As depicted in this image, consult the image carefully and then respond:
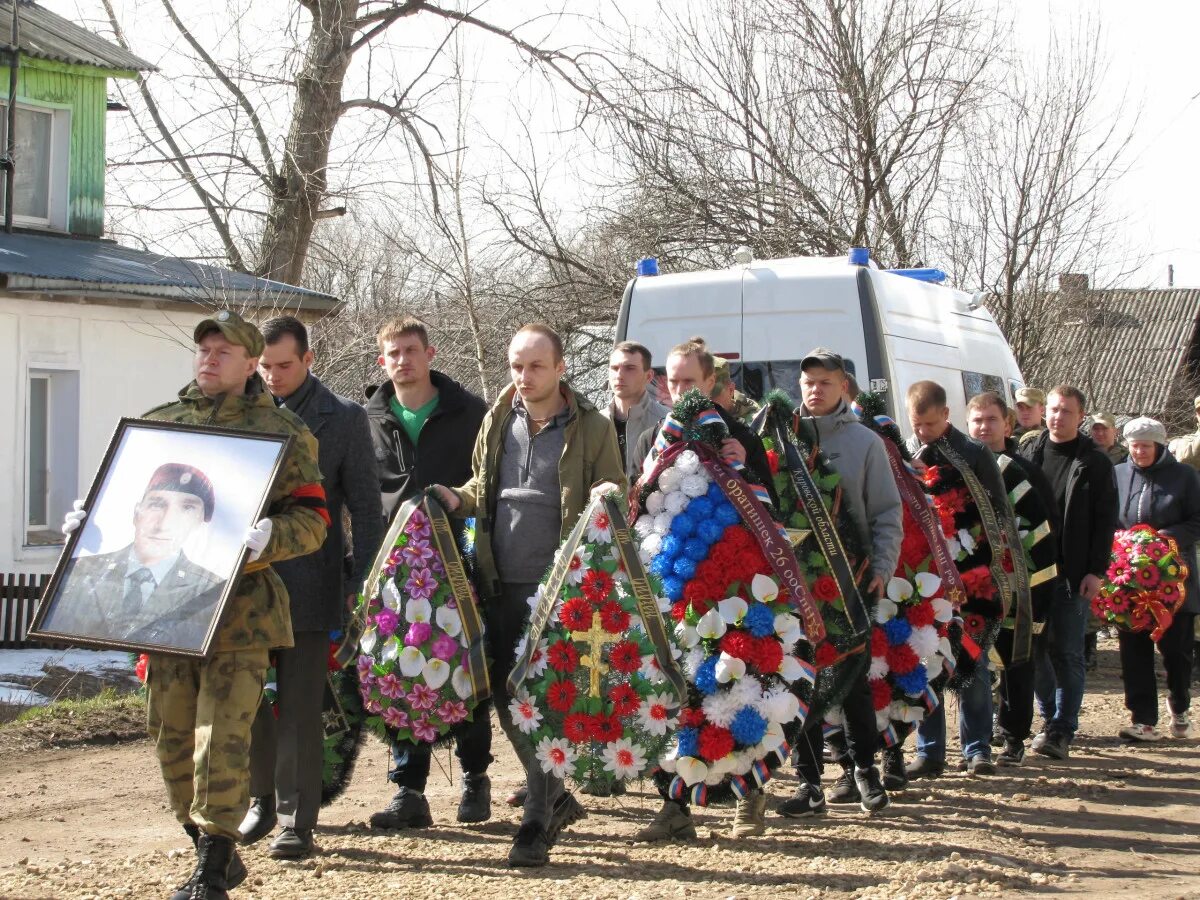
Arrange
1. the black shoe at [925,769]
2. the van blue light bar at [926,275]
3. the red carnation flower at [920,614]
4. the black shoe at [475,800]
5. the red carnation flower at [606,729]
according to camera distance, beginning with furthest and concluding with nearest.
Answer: the van blue light bar at [926,275] → the black shoe at [925,769] → the red carnation flower at [920,614] → the black shoe at [475,800] → the red carnation flower at [606,729]

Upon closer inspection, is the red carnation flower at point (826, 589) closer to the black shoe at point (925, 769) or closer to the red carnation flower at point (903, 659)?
the red carnation flower at point (903, 659)

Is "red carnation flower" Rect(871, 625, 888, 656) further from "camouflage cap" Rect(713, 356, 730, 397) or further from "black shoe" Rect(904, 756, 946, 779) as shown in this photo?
"camouflage cap" Rect(713, 356, 730, 397)

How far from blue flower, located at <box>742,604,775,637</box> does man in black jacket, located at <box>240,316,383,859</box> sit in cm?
151

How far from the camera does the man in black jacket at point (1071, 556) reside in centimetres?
915

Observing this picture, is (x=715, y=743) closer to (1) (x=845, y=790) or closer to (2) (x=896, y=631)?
(1) (x=845, y=790)

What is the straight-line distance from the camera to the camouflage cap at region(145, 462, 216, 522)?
5.27 metres

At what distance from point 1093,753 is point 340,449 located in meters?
5.42

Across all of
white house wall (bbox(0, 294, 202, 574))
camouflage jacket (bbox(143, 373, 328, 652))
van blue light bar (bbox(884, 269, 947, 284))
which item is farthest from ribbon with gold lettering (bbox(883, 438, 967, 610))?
white house wall (bbox(0, 294, 202, 574))

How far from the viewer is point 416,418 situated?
7117 millimetres

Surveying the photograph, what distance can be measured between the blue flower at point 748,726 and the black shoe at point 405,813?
151 centimetres

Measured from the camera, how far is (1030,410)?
11047 millimetres

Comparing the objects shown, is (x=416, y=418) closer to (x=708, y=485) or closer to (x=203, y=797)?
(x=708, y=485)

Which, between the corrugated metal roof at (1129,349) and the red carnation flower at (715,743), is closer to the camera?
the red carnation flower at (715,743)

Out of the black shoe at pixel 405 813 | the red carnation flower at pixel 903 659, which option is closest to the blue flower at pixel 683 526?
the black shoe at pixel 405 813
